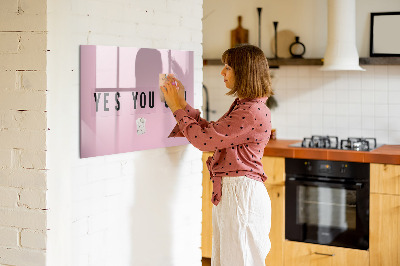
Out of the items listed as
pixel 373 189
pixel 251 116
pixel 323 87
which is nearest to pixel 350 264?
pixel 373 189

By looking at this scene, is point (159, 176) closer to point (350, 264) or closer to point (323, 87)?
point (350, 264)

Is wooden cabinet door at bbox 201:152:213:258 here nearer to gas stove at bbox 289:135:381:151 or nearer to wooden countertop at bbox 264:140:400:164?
wooden countertop at bbox 264:140:400:164

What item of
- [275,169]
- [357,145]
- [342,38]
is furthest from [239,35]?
[357,145]

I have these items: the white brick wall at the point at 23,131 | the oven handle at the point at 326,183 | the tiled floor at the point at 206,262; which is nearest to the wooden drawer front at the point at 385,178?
the oven handle at the point at 326,183

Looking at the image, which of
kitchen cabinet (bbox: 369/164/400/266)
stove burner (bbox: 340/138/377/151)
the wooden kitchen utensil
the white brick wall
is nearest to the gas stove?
stove burner (bbox: 340/138/377/151)

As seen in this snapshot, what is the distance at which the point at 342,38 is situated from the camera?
187 inches

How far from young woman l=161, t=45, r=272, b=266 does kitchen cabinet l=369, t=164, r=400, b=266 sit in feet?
5.23

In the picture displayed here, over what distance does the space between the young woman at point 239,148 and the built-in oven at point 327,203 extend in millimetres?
1596

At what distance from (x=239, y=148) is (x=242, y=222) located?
1.11 feet

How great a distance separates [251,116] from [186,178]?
0.62 metres

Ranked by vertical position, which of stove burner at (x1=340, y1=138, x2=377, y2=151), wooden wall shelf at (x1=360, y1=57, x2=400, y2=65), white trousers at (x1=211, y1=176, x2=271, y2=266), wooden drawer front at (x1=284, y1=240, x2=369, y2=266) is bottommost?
wooden drawer front at (x1=284, y1=240, x2=369, y2=266)

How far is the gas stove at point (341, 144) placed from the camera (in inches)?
179

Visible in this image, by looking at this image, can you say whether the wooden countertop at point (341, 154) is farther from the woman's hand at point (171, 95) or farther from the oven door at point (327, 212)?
the woman's hand at point (171, 95)

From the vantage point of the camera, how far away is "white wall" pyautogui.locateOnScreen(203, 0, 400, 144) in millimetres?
4914
